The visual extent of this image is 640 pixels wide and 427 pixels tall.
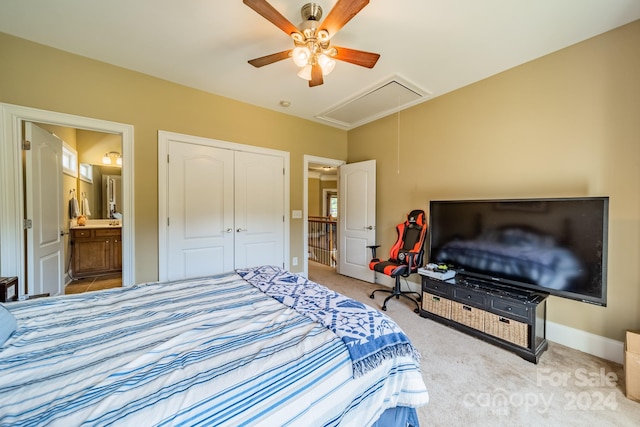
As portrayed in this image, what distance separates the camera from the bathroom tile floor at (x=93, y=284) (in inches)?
134

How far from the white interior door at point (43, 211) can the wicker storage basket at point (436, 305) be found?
3.91 meters

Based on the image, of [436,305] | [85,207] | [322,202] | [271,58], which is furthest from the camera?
[322,202]

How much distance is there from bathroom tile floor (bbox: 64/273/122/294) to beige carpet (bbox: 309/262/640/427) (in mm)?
4242

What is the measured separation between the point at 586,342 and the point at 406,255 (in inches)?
64.7

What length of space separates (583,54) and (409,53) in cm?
146

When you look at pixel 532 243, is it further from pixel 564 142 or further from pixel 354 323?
pixel 354 323

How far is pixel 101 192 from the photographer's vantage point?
4609 mm

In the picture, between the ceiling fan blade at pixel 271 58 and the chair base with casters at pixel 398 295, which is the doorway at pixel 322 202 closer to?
the chair base with casters at pixel 398 295

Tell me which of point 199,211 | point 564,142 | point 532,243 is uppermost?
point 564,142

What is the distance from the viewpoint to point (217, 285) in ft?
5.74

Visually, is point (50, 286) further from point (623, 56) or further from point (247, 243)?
point (623, 56)

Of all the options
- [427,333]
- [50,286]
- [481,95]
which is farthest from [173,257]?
[481,95]

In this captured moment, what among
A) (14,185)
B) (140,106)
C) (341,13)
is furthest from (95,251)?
(341,13)

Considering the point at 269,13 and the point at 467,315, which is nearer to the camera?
the point at 269,13
